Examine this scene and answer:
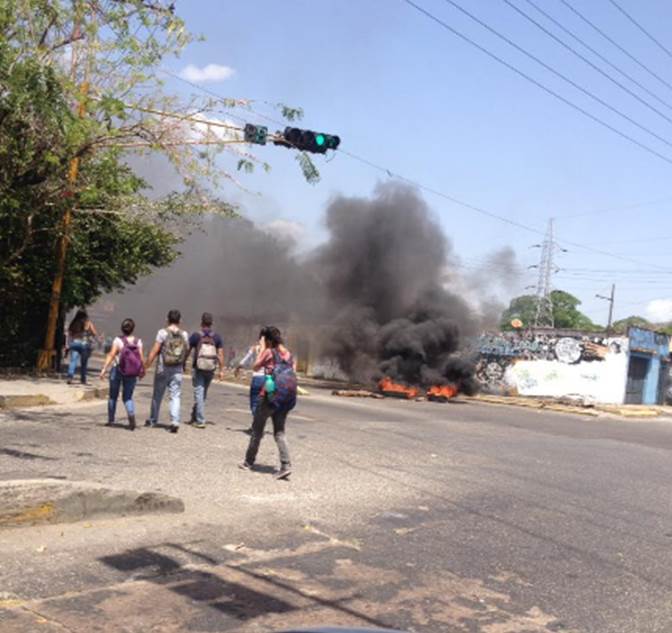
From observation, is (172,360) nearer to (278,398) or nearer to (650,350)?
(278,398)

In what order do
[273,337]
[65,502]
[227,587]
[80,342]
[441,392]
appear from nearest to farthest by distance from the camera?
[227,587] < [65,502] < [273,337] < [80,342] < [441,392]

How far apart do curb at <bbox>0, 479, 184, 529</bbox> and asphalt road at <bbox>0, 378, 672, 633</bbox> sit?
9cm

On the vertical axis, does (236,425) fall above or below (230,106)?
below

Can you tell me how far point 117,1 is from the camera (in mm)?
11547

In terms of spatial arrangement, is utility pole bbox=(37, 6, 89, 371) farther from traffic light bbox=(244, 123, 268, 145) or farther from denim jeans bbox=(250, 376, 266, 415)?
denim jeans bbox=(250, 376, 266, 415)

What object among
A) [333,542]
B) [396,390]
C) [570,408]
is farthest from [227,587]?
[570,408]

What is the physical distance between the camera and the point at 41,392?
12.5 meters

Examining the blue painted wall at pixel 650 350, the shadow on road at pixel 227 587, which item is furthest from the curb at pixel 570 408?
the shadow on road at pixel 227 587

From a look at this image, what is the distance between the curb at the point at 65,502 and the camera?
5.54m

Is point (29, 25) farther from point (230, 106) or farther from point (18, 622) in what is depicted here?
point (18, 622)

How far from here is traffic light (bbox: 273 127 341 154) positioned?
39.9ft

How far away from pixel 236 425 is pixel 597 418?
52.4 ft

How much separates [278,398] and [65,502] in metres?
2.74

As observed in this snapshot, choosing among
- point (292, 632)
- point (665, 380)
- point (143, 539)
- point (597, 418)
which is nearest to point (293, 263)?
point (597, 418)
